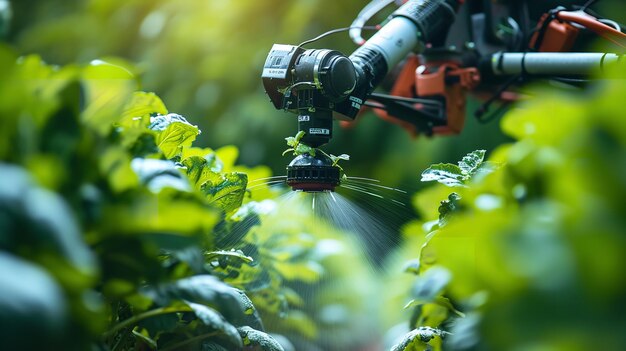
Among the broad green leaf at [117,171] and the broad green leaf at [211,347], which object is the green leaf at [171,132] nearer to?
the broad green leaf at [211,347]

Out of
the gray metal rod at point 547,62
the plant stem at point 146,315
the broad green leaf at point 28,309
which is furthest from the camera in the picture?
the gray metal rod at point 547,62

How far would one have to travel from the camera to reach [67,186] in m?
0.80

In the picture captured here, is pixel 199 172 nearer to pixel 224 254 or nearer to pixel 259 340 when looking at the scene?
pixel 224 254

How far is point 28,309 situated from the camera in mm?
641

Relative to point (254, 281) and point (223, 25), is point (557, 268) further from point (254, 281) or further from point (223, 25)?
point (223, 25)

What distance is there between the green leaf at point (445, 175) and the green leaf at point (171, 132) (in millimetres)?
423

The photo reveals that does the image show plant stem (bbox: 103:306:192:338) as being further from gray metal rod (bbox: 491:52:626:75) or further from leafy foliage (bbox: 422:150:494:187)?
gray metal rod (bbox: 491:52:626:75)

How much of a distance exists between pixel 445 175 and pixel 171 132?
0.49m

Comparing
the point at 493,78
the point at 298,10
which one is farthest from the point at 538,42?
the point at 298,10

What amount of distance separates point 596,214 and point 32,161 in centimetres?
52

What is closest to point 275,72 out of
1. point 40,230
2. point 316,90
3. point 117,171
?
point 316,90

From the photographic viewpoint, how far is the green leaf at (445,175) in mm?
1381

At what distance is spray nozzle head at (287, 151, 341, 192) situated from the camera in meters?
1.59

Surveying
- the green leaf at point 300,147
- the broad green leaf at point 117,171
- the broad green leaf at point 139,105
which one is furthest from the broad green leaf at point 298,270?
the broad green leaf at point 117,171
